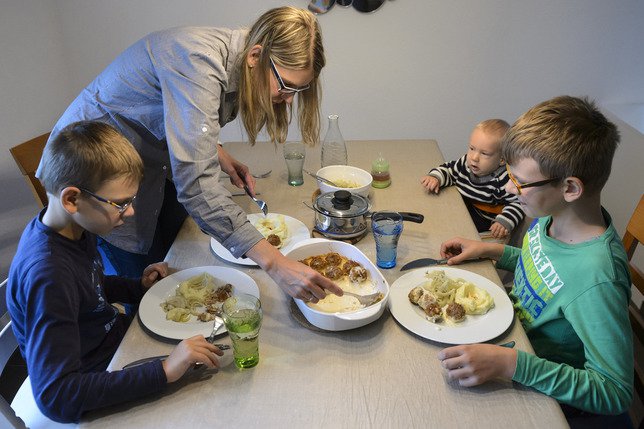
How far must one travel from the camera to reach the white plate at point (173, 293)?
1.26 meters

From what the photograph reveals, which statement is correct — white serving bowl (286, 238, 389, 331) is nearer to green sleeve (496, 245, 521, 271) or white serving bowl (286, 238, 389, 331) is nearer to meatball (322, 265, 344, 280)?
meatball (322, 265, 344, 280)

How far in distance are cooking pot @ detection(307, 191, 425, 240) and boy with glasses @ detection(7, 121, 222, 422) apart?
2.00 feet

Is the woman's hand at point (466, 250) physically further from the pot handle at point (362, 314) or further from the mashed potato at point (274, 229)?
the mashed potato at point (274, 229)

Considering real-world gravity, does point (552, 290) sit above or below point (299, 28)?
below

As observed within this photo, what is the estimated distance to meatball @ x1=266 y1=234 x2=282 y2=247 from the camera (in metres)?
1.64

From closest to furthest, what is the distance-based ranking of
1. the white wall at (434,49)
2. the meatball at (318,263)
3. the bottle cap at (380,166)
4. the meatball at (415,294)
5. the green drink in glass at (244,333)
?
1. the green drink in glass at (244,333)
2. the meatball at (415,294)
3. the meatball at (318,263)
4. the bottle cap at (380,166)
5. the white wall at (434,49)

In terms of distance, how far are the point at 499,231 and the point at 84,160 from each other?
4.89ft

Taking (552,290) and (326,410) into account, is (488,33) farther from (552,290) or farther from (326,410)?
(326,410)

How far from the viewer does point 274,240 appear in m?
1.65

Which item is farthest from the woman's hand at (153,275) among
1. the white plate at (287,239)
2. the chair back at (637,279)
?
the chair back at (637,279)

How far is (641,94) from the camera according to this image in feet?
11.2

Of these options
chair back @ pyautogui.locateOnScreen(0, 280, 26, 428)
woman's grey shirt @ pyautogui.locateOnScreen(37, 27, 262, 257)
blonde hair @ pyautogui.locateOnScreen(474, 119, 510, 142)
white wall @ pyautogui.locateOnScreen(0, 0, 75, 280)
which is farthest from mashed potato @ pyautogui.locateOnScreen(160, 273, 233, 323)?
white wall @ pyautogui.locateOnScreen(0, 0, 75, 280)

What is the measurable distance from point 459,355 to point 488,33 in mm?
2764

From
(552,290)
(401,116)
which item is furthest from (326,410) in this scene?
(401,116)
